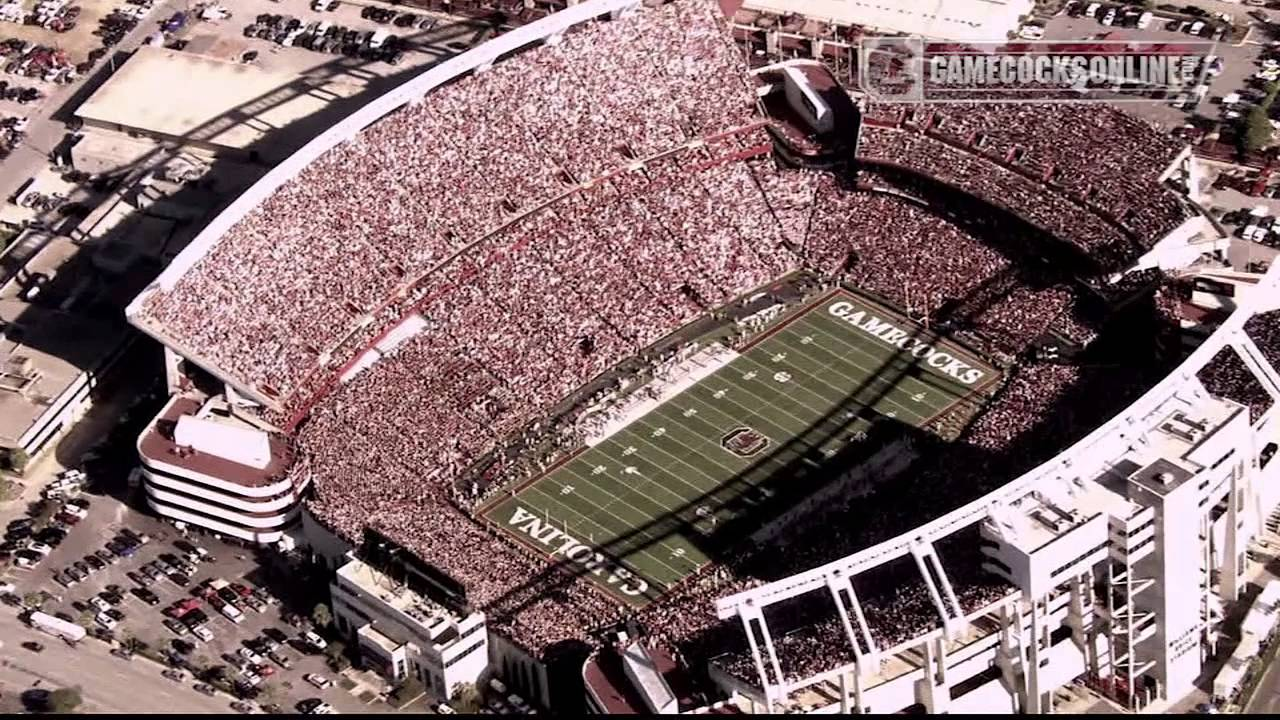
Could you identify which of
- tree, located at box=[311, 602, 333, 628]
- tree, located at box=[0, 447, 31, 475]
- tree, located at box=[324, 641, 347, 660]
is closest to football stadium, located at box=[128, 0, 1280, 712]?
tree, located at box=[324, 641, 347, 660]

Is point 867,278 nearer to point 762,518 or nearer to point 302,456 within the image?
point 762,518

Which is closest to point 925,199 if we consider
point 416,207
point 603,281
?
point 603,281

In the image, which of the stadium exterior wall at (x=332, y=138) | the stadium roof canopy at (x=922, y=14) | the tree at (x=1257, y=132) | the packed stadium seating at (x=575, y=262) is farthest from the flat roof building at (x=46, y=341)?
the tree at (x=1257, y=132)

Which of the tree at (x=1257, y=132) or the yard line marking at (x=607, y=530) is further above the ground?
the tree at (x=1257, y=132)

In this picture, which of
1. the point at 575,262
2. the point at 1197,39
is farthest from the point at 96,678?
the point at 1197,39

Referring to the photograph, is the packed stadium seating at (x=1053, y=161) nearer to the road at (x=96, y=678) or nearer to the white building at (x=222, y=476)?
the white building at (x=222, y=476)
